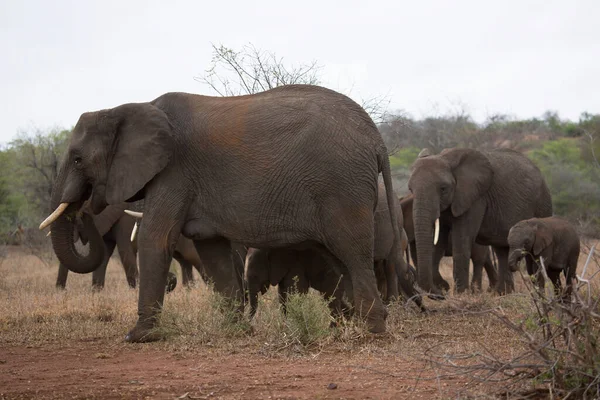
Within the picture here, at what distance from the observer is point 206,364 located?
6.73 meters

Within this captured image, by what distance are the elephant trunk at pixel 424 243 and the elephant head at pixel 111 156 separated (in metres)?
4.64

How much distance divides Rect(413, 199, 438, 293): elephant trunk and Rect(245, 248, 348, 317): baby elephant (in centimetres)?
297

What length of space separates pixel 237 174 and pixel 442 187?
18.5 ft

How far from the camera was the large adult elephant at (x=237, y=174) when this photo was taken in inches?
315

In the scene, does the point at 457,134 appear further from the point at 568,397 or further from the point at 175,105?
the point at 568,397

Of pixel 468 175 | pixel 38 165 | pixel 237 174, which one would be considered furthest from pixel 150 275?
pixel 38 165

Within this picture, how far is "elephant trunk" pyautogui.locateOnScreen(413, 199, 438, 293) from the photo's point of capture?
1192 centimetres

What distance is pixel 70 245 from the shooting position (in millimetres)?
8992

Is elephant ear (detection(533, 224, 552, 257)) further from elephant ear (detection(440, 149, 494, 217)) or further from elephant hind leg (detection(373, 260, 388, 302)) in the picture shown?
elephant hind leg (detection(373, 260, 388, 302))

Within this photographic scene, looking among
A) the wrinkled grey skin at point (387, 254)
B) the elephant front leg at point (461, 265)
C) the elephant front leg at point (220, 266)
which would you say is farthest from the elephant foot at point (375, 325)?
the elephant front leg at point (461, 265)

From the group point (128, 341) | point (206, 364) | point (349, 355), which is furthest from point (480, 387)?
point (128, 341)

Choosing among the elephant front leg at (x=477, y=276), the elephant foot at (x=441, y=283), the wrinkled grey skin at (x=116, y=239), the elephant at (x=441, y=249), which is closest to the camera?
the wrinkled grey skin at (x=116, y=239)

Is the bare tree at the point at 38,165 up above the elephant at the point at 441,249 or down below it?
above

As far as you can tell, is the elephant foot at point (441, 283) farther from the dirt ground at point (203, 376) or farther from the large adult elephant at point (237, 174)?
the dirt ground at point (203, 376)
